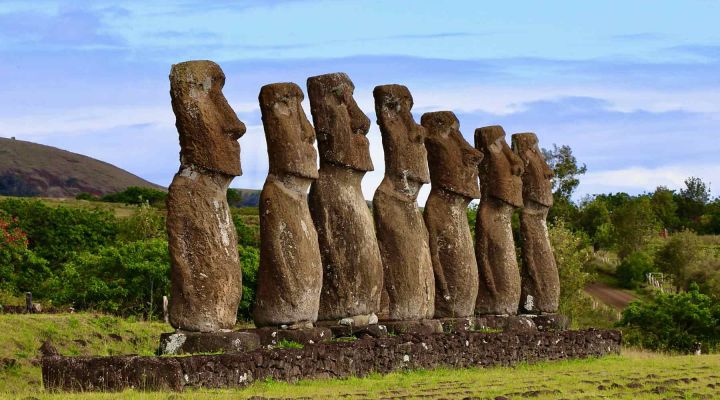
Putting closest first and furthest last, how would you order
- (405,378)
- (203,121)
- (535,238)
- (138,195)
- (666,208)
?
(203,121) < (405,378) < (535,238) < (138,195) < (666,208)

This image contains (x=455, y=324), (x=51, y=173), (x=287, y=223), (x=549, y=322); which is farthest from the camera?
(x=51, y=173)

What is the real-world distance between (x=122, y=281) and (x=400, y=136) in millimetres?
11151

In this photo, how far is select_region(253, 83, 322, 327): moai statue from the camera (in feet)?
59.0

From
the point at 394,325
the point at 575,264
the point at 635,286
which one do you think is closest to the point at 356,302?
the point at 394,325

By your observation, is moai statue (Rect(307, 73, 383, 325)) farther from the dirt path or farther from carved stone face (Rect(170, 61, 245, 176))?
the dirt path

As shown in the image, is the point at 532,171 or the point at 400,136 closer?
the point at 400,136

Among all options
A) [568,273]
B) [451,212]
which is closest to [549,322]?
[451,212]

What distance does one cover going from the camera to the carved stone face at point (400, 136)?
21594 mm

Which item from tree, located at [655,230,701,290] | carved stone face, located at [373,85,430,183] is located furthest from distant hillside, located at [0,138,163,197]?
carved stone face, located at [373,85,430,183]

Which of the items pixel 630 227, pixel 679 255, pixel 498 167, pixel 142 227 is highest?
pixel 498 167

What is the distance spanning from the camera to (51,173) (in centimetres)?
12269

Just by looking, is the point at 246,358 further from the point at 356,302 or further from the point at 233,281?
the point at 356,302

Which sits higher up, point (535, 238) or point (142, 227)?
point (142, 227)

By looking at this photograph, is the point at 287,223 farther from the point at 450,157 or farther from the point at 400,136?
the point at 450,157
